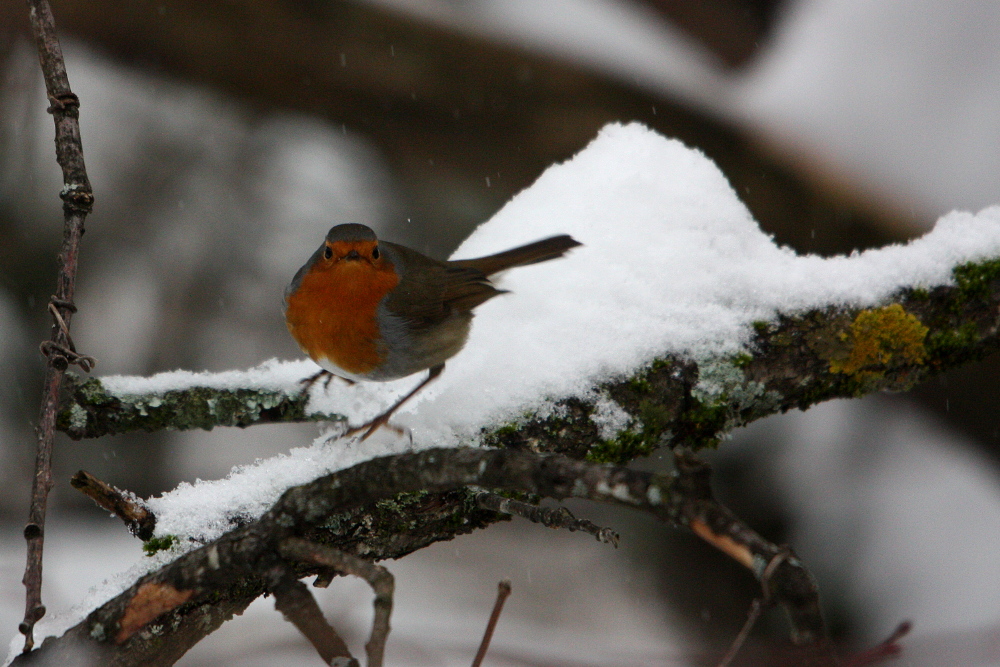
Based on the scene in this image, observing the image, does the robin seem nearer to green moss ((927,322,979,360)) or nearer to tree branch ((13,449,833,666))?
tree branch ((13,449,833,666))

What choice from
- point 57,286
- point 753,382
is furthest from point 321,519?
point 753,382

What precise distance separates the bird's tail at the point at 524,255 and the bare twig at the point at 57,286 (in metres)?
1.23

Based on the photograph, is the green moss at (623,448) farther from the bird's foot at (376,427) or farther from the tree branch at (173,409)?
the tree branch at (173,409)

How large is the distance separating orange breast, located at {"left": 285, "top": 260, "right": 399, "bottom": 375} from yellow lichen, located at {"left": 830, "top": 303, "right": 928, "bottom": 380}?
4.29ft

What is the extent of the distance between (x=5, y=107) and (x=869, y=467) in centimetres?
525

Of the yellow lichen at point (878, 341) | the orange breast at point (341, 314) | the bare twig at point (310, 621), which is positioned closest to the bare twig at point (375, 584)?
the bare twig at point (310, 621)

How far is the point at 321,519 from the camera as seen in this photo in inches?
55.1

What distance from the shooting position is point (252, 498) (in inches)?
65.9

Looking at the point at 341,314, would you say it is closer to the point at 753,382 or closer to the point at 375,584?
the point at 753,382

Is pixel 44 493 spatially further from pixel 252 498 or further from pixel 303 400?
pixel 303 400

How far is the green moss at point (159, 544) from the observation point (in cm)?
157

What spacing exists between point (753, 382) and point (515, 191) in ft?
9.81

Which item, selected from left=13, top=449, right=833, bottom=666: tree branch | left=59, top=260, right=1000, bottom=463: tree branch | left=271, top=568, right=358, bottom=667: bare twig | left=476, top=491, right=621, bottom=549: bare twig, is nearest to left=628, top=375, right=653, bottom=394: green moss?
left=59, top=260, right=1000, bottom=463: tree branch

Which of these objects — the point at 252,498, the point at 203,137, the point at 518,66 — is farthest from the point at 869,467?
the point at 203,137
